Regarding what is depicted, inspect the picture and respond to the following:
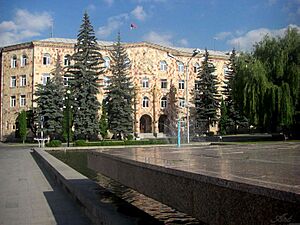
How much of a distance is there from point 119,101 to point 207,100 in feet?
36.6

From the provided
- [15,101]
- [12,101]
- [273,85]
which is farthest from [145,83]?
[273,85]

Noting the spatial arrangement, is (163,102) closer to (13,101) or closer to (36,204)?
(13,101)

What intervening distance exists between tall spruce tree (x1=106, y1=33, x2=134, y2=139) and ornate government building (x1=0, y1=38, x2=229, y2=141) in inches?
144

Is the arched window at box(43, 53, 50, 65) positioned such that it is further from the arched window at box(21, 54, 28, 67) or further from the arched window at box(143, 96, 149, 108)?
the arched window at box(143, 96, 149, 108)

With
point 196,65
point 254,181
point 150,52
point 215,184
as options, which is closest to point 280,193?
point 254,181

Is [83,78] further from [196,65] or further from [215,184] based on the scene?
[215,184]

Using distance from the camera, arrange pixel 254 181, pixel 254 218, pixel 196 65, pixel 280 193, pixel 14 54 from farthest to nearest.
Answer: pixel 196 65, pixel 14 54, pixel 254 181, pixel 254 218, pixel 280 193

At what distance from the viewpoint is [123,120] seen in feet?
124

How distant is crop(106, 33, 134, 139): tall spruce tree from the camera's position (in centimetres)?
3784

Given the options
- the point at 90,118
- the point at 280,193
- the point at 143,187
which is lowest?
the point at 143,187

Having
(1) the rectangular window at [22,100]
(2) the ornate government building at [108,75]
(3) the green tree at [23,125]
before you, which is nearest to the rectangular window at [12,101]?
(2) the ornate government building at [108,75]

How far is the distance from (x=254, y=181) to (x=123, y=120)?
35.2 m

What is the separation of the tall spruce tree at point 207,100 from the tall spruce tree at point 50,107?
637 inches

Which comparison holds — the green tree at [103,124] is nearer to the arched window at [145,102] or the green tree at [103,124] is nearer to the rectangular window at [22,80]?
the arched window at [145,102]
